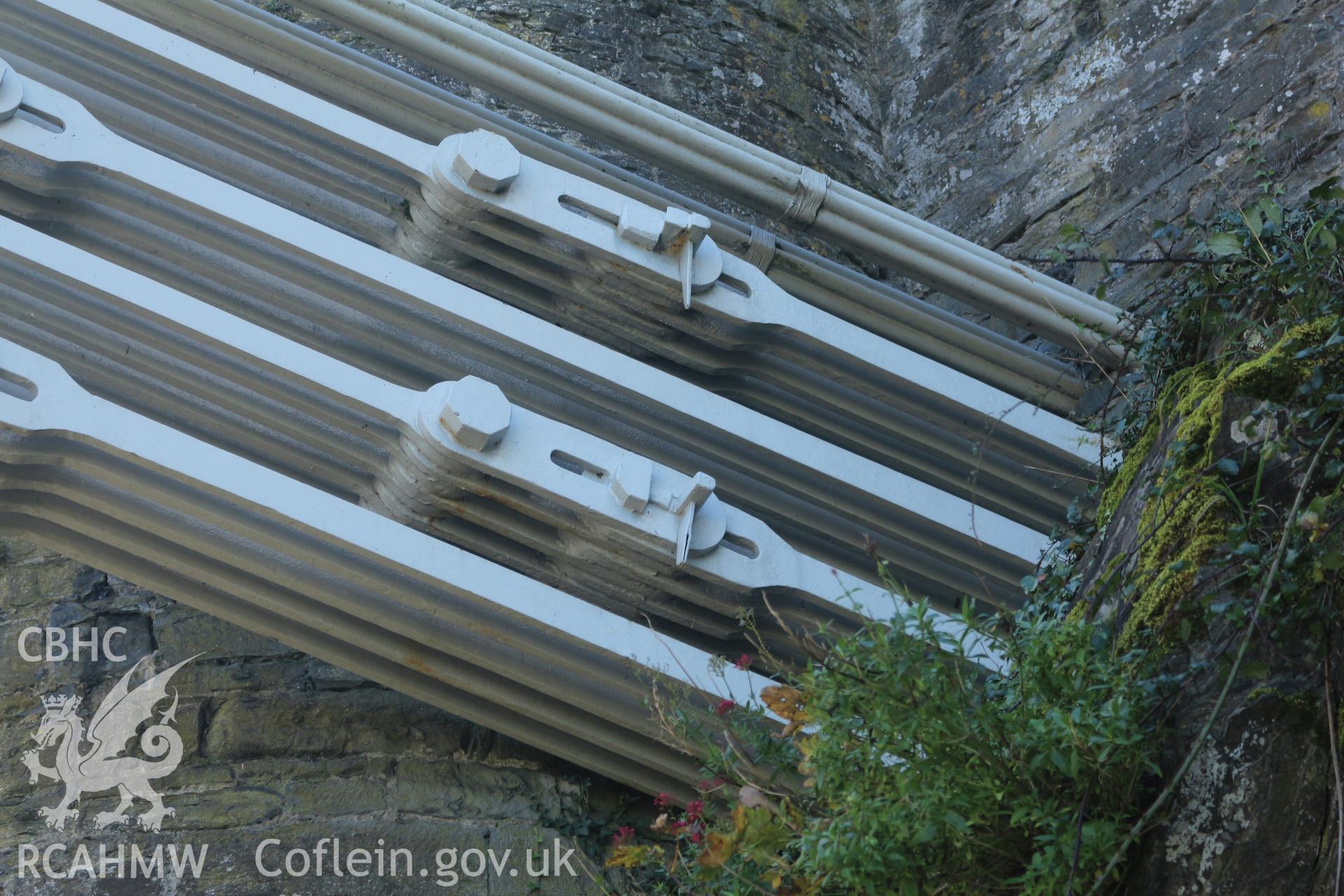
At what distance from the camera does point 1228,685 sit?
1.72 meters

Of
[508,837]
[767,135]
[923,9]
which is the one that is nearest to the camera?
[508,837]

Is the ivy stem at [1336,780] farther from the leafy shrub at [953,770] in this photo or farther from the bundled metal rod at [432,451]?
the bundled metal rod at [432,451]

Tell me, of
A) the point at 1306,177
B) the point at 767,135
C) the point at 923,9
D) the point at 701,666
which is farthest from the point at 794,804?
the point at 923,9

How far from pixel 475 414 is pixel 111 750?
3.52 feet

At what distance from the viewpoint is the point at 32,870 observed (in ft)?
8.25

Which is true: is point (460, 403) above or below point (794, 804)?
above

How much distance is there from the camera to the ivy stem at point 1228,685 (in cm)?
168

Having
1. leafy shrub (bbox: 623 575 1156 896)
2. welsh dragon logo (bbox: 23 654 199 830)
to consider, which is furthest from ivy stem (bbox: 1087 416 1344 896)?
welsh dragon logo (bbox: 23 654 199 830)

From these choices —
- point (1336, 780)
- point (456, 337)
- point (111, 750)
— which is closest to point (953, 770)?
point (1336, 780)

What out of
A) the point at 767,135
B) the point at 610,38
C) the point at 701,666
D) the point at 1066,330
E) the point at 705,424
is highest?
the point at 610,38

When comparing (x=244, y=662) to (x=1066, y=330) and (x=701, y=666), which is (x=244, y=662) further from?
(x=1066, y=330)

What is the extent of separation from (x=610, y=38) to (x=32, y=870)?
3108mm

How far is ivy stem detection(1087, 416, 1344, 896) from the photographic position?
168cm

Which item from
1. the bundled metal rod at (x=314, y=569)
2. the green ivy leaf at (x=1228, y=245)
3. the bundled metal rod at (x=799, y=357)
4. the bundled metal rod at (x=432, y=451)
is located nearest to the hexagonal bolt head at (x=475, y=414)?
the bundled metal rod at (x=432, y=451)
